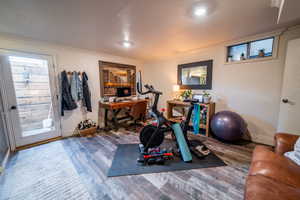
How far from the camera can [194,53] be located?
3.29 meters

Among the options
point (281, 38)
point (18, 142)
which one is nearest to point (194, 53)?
point (281, 38)

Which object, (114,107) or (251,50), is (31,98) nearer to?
(114,107)

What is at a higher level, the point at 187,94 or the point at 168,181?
the point at 187,94

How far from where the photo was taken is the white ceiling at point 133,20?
1436 millimetres

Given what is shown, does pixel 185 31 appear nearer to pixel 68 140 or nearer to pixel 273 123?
pixel 273 123

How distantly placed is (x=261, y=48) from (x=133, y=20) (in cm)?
268

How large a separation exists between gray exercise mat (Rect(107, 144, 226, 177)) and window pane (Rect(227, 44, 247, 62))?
2231mm

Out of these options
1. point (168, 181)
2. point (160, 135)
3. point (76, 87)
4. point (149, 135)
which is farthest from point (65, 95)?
point (168, 181)

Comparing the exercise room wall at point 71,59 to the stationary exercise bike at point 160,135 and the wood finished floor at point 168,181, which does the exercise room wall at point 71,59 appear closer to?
the wood finished floor at point 168,181

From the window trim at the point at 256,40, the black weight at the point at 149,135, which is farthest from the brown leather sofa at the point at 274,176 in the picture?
the window trim at the point at 256,40

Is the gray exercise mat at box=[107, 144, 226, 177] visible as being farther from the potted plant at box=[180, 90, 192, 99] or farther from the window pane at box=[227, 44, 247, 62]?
the window pane at box=[227, 44, 247, 62]

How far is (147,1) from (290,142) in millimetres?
2334

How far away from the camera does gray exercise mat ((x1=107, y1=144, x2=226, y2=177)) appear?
5.52 ft

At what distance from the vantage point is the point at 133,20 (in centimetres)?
178
